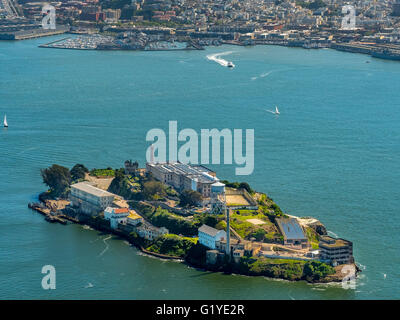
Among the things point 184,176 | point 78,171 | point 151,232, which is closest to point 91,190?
point 78,171

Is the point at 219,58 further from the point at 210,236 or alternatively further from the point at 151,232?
the point at 210,236

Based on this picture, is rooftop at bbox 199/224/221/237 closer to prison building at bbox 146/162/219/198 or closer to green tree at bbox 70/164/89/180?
prison building at bbox 146/162/219/198
